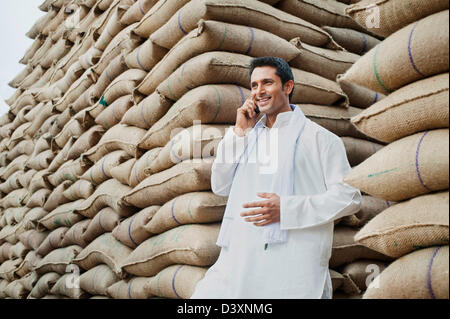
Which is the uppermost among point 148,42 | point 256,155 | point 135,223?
point 148,42

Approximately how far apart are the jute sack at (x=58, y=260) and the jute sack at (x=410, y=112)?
2.67 metres

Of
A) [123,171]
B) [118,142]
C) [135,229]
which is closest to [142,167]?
[123,171]

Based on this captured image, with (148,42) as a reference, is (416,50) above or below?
below

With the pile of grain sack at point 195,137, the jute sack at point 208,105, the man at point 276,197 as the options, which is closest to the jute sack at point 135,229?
the pile of grain sack at point 195,137

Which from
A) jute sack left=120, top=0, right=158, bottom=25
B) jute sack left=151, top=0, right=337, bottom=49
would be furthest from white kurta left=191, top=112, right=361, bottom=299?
jute sack left=120, top=0, right=158, bottom=25

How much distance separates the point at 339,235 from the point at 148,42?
1.78 m

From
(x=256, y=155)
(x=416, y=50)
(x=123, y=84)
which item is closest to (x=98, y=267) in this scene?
(x=123, y=84)

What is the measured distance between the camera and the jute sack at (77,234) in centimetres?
351

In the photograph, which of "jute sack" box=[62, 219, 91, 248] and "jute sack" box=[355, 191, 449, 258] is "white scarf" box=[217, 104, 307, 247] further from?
"jute sack" box=[62, 219, 91, 248]

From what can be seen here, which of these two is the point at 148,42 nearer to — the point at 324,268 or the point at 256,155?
the point at 256,155

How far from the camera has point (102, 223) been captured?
3.25 m

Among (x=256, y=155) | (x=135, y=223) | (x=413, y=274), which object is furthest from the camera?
(x=135, y=223)

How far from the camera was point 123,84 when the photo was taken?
10.9 feet

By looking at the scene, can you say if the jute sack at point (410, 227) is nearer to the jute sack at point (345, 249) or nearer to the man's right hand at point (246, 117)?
the man's right hand at point (246, 117)
